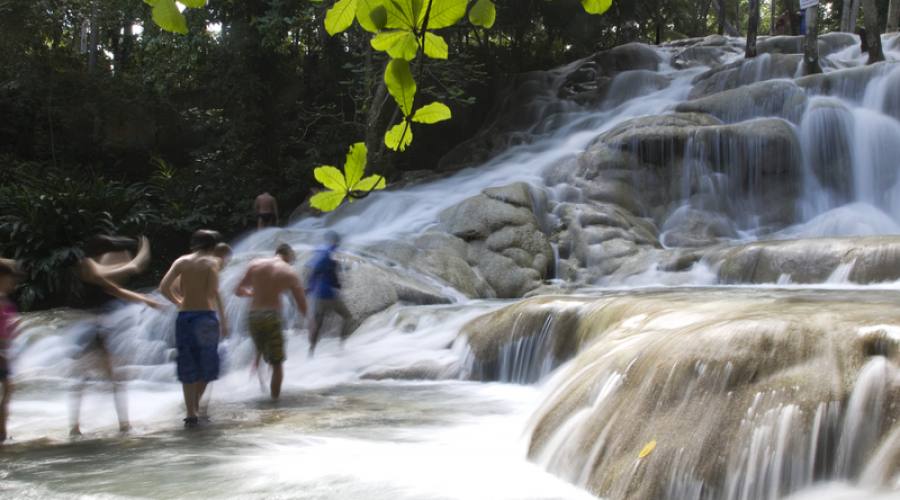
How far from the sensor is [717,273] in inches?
457

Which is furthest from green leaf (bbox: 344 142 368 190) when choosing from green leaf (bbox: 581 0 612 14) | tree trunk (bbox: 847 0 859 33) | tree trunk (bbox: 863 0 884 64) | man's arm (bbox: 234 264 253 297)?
tree trunk (bbox: 847 0 859 33)

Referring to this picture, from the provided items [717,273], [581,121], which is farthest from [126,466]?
[581,121]

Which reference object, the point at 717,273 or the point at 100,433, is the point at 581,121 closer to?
the point at 717,273

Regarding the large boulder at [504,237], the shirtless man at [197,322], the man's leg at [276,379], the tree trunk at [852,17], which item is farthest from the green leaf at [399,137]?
the tree trunk at [852,17]

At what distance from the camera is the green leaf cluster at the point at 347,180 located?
41.3 inches

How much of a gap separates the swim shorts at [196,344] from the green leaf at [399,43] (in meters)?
6.26

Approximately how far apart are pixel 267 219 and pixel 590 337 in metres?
10.3

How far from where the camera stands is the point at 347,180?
3.54ft

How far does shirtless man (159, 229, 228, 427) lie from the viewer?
6996 millimetres

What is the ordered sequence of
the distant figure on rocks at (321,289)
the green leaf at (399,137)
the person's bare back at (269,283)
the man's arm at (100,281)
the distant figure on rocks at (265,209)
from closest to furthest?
the green leaf at (399,137)
the man's arm at (100,281)
the person's bare back at (269,283)
the distant figure on rocks at (321,289)
the distant figure on rocks at (265,209)

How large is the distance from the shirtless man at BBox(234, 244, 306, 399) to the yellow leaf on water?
458cm

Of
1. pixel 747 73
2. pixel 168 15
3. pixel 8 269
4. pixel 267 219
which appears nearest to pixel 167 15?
pixel 168 15

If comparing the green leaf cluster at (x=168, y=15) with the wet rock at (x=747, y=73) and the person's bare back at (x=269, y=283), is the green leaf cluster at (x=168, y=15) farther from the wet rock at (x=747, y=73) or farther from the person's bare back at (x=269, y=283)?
the wet rock at (x=747, y=73)

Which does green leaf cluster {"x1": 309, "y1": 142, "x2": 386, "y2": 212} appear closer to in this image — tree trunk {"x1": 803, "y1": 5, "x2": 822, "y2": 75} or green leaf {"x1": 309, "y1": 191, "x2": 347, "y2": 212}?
green leaf {"x1": 309, "y1": 191, "x2": 347, "y2": 212}
